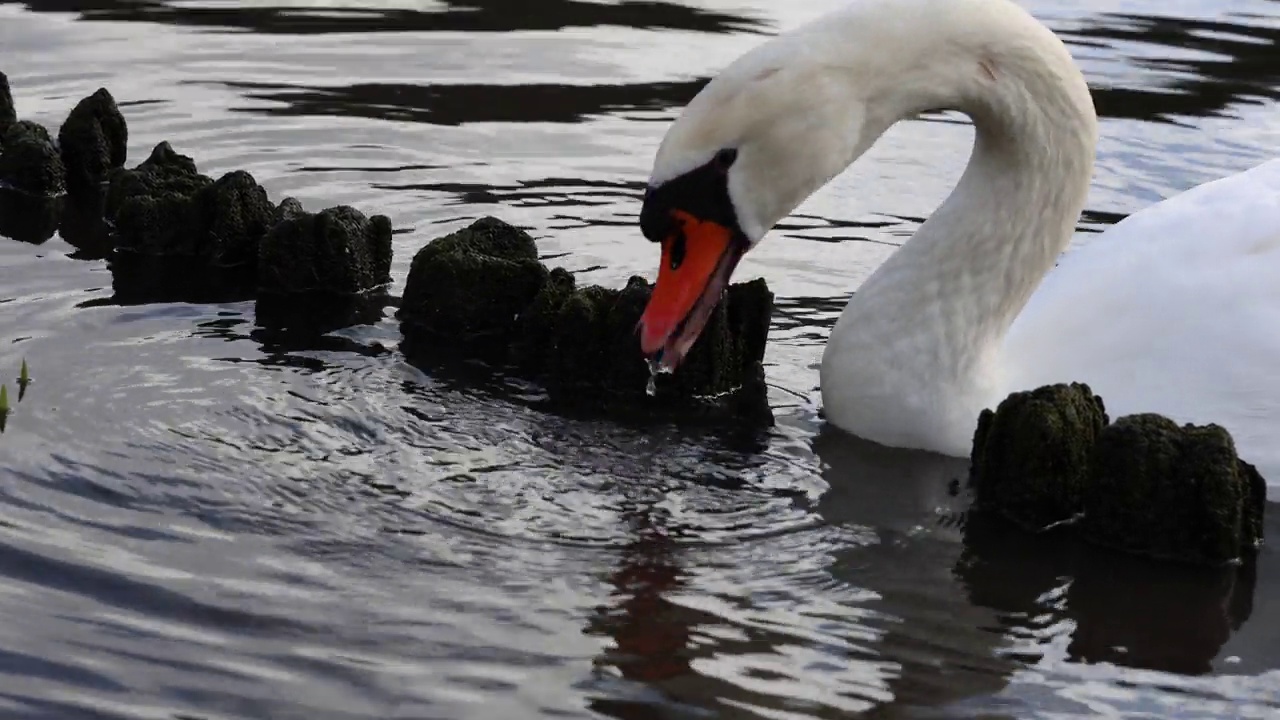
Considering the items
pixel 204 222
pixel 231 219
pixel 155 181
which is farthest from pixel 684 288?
pixel 155 181

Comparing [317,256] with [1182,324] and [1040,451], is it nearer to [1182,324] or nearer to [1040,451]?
[1040,451]

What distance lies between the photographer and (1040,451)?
7.17 metres

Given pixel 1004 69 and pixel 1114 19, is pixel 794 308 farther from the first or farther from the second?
pixel 1114 19

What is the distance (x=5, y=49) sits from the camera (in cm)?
1427

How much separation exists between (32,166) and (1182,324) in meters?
6.54

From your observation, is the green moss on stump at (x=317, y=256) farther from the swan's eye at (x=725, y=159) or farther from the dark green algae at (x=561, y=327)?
the swan's eye at (x=725, y=159)

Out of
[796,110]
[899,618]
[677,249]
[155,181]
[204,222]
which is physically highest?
[796,110]

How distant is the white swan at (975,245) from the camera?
23.0 feet

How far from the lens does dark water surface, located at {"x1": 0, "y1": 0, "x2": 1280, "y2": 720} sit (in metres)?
5.73

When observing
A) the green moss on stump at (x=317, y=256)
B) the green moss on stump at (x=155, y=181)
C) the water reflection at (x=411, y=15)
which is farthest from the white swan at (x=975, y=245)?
the water reflection at (x=411, y=15)

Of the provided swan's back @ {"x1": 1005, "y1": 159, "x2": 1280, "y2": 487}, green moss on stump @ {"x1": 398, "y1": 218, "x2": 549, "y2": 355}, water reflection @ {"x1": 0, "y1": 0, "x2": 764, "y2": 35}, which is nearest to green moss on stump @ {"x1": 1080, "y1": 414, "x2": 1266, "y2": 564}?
swan's back @ {"x1": 1005, "y1": 159, "x2": 1280, "y2": 487}

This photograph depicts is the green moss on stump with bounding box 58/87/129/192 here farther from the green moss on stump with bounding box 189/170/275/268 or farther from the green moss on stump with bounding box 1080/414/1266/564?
the green moss on stump with bounding box 1080/414/1266/564

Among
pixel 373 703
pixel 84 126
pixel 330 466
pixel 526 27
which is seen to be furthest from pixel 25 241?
pixel 526 27

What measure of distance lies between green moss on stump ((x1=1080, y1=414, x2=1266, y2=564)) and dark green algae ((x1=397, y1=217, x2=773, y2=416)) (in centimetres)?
176
